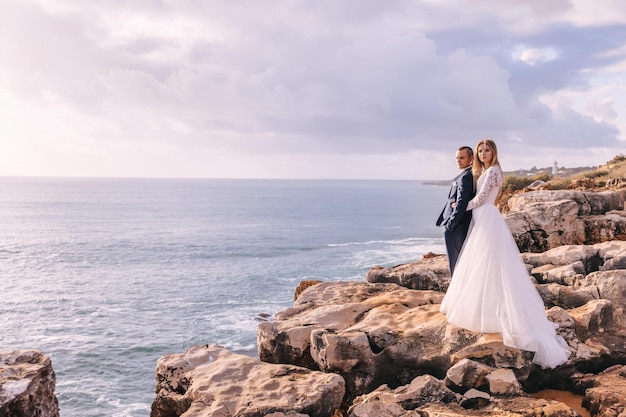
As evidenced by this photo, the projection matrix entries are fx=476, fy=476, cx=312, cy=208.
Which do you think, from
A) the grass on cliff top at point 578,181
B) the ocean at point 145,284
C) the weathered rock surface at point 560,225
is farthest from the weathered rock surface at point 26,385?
the grass on cliff top at point 578,181

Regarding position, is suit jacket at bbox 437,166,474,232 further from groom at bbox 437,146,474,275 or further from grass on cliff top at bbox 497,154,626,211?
grass on cliff top at bbox 497,154,626,211

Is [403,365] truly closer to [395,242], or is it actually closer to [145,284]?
[145,284]

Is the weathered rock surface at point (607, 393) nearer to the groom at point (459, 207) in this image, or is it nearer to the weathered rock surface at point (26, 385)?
the groom at point (459, 207)

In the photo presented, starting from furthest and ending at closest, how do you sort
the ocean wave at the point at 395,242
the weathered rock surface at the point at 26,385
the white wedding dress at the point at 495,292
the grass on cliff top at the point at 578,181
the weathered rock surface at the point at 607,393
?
the ocean wave at the point at 395,242 < the grass on cliff top at the point at 578,181 < the white wedding dress at the point at 495,292 < the weathered rock surface at the point at 26,385 < the weathered rock surface at the point at 607,393

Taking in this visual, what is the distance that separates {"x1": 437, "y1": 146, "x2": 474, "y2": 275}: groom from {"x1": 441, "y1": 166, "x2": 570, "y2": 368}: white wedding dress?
0.26 metres

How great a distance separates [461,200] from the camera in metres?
9.36

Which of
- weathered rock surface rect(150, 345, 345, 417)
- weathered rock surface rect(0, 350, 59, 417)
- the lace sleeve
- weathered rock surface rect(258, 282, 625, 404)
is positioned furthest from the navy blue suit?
weathered rock surface rect(0, 350, 59, 417)

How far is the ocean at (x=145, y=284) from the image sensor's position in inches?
974

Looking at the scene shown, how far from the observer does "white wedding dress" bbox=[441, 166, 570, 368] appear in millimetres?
7832

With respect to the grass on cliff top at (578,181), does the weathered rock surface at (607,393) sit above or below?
below

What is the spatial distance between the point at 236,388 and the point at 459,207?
5329mm

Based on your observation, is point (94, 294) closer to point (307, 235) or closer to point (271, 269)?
point (271, 269)

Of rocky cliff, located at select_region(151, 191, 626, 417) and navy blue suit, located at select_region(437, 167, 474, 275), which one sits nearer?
rocky cliff, located at select_region(151, 191, 626, 417)

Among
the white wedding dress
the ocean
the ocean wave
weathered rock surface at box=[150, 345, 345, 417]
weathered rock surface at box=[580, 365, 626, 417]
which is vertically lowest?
the ocean
